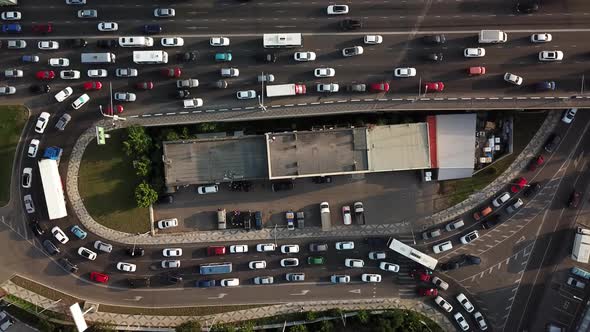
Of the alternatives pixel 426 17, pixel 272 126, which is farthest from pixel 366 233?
pixel 426 17

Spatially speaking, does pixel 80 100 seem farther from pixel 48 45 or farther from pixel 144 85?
pixel 144 85

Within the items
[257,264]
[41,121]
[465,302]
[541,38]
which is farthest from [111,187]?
[541,38]

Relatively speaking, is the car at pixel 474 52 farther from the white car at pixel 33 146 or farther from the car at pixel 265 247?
the white car at pixel 33 146

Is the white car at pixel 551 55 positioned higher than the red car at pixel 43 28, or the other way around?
the red car at pixel 43 28

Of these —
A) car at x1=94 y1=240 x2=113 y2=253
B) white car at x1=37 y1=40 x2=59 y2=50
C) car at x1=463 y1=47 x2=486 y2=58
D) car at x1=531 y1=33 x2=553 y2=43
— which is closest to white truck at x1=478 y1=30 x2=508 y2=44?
car at x1=463 y1=47 x2=486 y2=58

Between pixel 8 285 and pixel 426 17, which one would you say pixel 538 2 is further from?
pixel 8 285

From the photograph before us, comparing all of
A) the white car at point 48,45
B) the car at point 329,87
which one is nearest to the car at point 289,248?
the car at point 329,87
